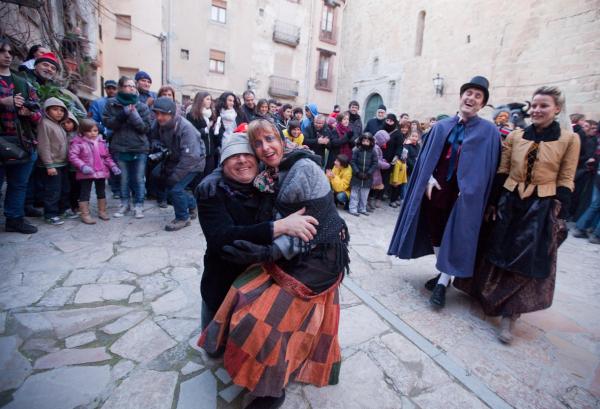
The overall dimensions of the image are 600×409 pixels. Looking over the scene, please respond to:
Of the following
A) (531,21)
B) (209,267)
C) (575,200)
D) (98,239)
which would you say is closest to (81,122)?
(98,239)

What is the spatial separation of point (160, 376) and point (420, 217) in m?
2.61

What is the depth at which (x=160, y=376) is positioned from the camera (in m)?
1.98

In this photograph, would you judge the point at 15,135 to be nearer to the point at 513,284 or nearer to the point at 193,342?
the point at 193,342

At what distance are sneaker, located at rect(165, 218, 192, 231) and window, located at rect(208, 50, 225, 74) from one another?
632 inches

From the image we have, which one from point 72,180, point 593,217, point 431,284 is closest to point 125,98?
point 72,180

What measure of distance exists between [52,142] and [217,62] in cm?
1604

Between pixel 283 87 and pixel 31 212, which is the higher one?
pixel 283 87

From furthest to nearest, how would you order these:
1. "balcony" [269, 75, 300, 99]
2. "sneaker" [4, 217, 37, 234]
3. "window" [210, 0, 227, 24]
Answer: "balcony" [269, 75, 300, 99] → "window" [210, 0, 227, 24] → "sneaker" [4, 217, 37, 234]

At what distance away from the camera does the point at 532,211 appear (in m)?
2.59

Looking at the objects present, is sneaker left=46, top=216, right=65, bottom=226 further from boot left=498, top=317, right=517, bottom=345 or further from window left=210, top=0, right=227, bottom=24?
window left=210, top=0, right=227, bottom=24

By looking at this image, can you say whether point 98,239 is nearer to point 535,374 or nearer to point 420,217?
point 420,217

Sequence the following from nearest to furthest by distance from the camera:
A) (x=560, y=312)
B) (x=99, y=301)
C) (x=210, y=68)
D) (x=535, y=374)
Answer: (x=535, y=374) < (x=99, y=301) < (x=560, y=312) < (x=210, y=68)

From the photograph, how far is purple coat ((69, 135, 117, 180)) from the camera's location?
4371 mm

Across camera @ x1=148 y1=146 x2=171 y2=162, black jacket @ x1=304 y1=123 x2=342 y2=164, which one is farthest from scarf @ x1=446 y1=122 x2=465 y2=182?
black jacket @ x1=304 y1=123 x2=342 y2=164
